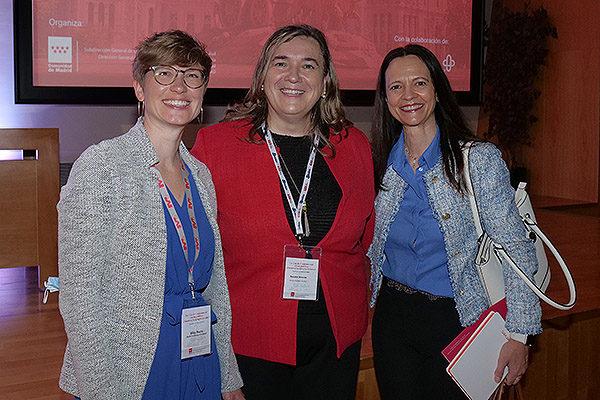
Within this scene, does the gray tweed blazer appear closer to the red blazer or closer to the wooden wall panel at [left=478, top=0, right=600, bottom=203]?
the red blazer

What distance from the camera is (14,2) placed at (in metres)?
4.72

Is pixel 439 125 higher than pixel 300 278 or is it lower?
higher

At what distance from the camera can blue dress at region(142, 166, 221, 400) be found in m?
1.57

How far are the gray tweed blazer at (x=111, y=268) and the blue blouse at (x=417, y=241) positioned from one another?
86 centimetres

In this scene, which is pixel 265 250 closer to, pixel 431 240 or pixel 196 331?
pixel 196 331

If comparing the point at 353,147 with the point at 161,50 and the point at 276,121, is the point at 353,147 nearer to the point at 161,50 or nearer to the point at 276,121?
the point at 276,121

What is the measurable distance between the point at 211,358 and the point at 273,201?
0.52 meters

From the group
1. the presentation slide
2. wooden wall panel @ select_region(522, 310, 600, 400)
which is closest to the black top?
wooden wall panel @ select_region(522, 310, 600, 400)

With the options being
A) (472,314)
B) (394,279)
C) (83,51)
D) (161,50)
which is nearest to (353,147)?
(394,279)

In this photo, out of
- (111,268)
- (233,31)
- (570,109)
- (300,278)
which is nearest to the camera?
(111,268)

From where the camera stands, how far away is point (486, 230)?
196 cm

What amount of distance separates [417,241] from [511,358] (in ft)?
1.53

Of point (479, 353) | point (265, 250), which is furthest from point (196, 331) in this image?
point (479, 353)

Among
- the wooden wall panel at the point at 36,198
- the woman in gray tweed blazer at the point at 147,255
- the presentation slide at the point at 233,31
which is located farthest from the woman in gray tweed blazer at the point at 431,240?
the presentation slide at the point at 233,31
